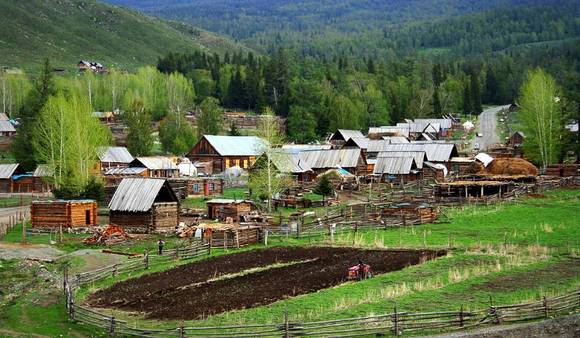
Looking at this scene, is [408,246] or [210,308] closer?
[210,308]

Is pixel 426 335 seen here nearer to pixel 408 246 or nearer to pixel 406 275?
pixel 406 275

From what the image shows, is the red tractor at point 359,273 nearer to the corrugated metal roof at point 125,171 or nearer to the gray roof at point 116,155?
the corrugated metal roof at point 125,171

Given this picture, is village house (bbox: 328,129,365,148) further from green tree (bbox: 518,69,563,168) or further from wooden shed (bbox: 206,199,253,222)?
wooden shed (bbox: 206,199,253,222)

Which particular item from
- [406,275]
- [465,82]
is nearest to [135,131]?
[406,275]

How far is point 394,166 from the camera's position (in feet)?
267

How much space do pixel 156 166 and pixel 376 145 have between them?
Answer: 32608mm

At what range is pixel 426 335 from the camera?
27062 millimetres

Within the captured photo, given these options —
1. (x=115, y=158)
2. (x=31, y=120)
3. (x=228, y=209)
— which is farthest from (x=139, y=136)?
(x=228, y=209)

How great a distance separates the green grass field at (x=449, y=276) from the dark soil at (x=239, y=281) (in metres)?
1.11

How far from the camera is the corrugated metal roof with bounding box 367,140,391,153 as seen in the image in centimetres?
10500

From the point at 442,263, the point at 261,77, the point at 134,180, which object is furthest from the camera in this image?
the point at 261,77

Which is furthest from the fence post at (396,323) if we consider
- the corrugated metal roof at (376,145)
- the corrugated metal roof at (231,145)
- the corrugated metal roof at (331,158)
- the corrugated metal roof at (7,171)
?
the corrugated metal roof at (376,145)

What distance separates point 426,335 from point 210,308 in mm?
8631

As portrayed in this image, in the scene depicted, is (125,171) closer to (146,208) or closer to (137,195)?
(137,195)
